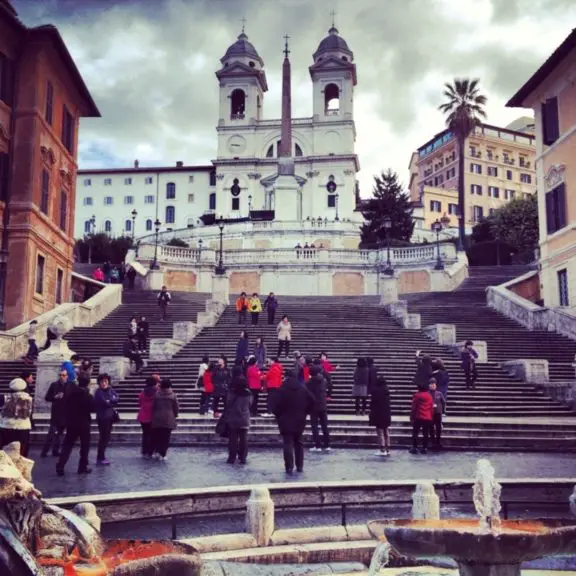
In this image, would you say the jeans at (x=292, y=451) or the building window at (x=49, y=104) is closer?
the jeans at (x=292, y=451)

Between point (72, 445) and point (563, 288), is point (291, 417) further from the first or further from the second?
point (563, 288)

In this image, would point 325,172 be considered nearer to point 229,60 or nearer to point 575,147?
point 229,60

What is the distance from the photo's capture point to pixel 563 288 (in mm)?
28578

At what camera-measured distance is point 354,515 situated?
870 cm

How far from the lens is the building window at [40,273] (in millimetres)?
28516

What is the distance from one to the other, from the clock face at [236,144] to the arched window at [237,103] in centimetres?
317

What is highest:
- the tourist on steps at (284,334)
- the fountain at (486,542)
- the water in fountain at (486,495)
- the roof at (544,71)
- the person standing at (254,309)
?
the roof at (544,71)

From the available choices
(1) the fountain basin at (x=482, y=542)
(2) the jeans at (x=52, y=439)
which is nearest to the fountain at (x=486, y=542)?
(1) the fountain basin at (x=482, y=542)

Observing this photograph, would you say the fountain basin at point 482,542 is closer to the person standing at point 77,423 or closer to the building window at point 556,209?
the person standing at point 77,423

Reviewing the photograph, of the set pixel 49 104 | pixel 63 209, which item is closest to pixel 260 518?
pixel 49 104

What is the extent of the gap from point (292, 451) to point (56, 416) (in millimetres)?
4513

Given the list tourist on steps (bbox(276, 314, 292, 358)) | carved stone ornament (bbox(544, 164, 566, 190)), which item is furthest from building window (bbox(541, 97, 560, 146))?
tourist on steps (bbox(276, 314, 292, 358))

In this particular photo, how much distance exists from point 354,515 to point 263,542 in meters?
1.68

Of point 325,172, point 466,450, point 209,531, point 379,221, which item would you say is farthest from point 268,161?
point 209,531
